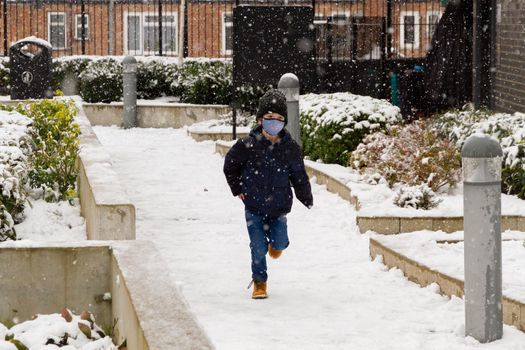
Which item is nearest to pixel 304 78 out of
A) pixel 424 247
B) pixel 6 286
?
pixel 424 247

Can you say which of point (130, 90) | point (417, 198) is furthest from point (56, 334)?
point (130, 90)

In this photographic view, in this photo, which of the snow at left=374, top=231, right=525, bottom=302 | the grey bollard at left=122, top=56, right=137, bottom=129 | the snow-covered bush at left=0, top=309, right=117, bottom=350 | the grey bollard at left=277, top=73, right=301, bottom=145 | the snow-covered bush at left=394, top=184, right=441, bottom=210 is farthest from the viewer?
the grey bollard at left=122, top=56, right=137, bottom=129

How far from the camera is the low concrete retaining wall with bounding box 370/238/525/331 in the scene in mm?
7320

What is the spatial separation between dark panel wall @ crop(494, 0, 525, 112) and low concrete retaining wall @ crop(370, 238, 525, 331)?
633 centimetres

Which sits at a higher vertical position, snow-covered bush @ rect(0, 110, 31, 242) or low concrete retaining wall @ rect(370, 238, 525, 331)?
snow-covered bush @ rect(0, 110, 31, 242)

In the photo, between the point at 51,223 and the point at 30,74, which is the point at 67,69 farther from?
the point at 51,223

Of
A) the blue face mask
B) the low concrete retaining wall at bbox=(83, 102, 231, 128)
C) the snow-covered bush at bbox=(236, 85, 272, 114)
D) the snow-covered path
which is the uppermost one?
the blue face mask

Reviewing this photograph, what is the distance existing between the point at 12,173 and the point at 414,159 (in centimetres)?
454

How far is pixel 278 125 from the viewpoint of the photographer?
851 cm

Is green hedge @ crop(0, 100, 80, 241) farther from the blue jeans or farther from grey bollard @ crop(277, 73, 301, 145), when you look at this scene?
grey bollard @ crop(277, 73, 301, 145)

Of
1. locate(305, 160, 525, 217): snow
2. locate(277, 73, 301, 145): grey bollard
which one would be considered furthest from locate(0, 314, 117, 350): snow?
locate(277, 73, 301, 145): grey bollard

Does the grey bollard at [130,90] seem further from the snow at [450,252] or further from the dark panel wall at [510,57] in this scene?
the snow at [450,252]

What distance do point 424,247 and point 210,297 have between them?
1.77m

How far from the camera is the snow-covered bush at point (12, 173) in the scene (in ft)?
27.4
